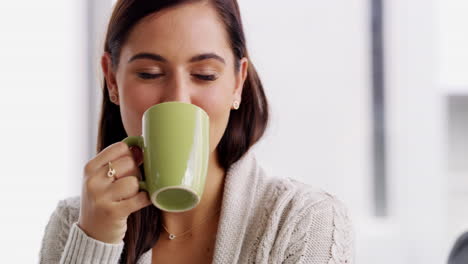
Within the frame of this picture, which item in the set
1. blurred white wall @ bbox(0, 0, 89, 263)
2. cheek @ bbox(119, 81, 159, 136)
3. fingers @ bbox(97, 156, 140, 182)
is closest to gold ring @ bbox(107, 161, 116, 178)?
fingers @ bbox(97, 156, 140, 182)

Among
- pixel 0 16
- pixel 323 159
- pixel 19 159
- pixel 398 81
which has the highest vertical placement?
pixel 0 16

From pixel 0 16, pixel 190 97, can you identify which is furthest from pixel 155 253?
pixel 0 16

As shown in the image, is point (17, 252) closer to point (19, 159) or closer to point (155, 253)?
point (19, 159)

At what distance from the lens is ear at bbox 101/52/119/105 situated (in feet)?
3.99

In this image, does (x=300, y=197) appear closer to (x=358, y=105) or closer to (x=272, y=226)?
(x=272, y=226)

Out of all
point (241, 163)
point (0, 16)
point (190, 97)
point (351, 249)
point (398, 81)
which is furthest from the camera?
point (398, 81)

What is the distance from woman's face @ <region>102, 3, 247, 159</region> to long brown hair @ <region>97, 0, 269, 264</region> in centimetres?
3

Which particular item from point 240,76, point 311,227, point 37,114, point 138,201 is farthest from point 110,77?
point 37,114

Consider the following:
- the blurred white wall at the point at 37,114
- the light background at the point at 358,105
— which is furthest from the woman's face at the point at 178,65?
the light background at the point at 358,105

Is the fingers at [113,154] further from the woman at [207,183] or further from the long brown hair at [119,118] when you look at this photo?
the long brown hair at [119,118]

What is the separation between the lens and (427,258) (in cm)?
236

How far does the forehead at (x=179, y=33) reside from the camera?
1.05 m

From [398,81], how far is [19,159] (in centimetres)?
146

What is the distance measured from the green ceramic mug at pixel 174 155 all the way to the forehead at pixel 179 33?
0.68ft
